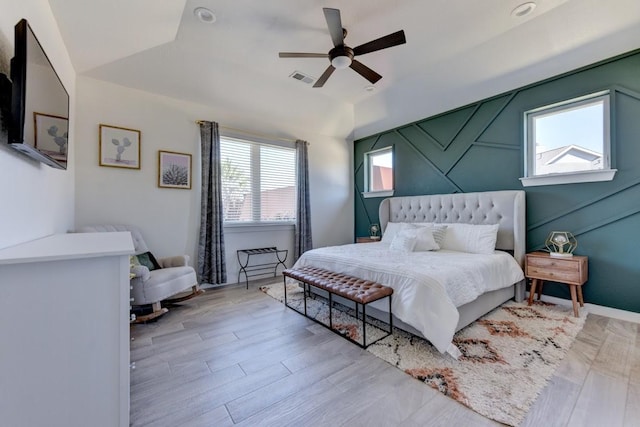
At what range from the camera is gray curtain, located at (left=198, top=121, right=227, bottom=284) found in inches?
149

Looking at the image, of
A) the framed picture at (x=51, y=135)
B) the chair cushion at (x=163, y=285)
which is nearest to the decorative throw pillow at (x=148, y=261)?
the chair cushion at (x=163, y=285)

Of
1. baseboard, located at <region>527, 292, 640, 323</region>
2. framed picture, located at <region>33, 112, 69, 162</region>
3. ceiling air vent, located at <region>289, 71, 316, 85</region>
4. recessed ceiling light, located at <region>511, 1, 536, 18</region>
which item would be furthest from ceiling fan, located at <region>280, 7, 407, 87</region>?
baseboard, located at <region>527, 292, 640, 323</region>

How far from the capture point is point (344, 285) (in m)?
2.46

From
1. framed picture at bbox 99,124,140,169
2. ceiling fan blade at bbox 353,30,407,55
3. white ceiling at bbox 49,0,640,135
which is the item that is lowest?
framed picture at bbox 99,124,140,169

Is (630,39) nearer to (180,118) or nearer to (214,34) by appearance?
(214,34)

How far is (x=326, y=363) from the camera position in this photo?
6.39ft

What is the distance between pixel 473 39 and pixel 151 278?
4.31 metres

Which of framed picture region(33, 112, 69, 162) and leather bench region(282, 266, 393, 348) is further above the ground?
framed picture region(33, 112, 69, 162)

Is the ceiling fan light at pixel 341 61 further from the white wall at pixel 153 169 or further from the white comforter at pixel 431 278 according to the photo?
the white comforter at pixel 431 278

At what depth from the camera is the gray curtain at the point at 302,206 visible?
474 centimetres

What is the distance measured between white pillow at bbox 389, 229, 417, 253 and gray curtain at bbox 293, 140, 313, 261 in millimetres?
1842

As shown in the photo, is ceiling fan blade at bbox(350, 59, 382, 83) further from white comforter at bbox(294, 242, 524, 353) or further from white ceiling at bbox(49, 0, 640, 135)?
white comforter at bbox(294, 242, 524, 353)

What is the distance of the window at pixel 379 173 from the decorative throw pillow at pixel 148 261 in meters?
3.84

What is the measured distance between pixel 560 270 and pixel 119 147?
17.2ft
